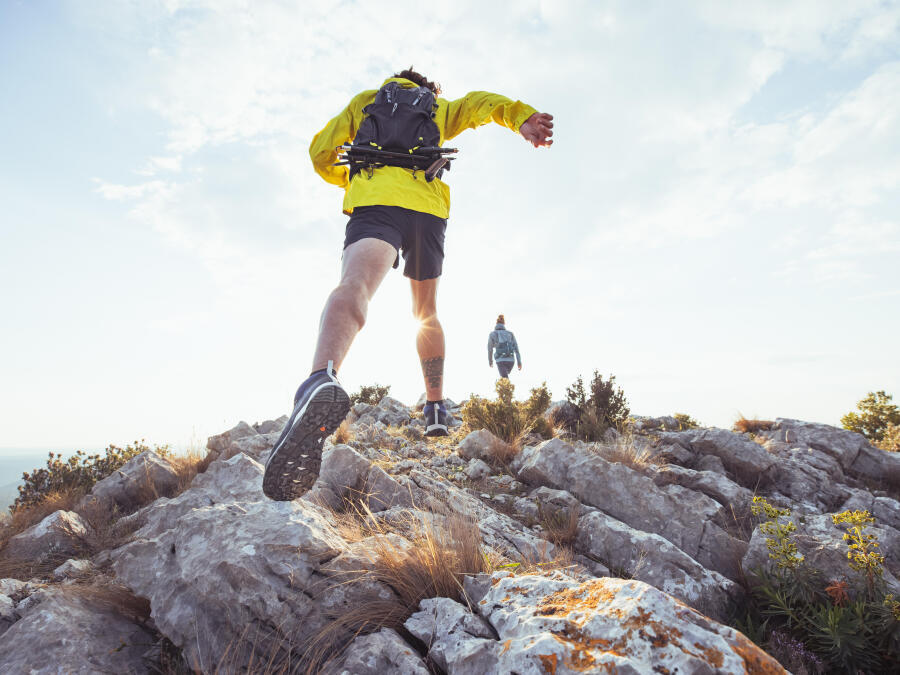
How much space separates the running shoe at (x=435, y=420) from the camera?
12.7 feet

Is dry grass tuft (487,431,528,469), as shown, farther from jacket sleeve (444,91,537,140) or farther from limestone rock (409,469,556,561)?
jacket sleeve (444,91,537,140)

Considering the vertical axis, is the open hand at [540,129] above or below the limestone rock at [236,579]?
above

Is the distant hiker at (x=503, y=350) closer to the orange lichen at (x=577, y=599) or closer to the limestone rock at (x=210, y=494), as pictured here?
the limestone rock at (x=210, y=494)

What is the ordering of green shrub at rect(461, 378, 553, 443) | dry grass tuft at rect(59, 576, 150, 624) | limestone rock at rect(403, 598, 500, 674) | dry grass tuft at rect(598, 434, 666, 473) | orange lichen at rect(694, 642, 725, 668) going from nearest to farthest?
1. orange lichen at rect(694, 642, 725, 668)
2. limestone rock at rect(403, 598, 500, 674)
3. dry grass tuft at rect(59, 576, 150, 624)
4. dry grass tuft at rect(598, 434, 666, 473)
5. green shrub at rect(461, 378, 553, 443)

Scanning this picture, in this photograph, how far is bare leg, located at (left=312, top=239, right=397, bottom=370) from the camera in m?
2.07

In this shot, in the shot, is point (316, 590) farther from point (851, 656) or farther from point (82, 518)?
point (82, 518)

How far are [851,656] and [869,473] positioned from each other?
16.4 ft

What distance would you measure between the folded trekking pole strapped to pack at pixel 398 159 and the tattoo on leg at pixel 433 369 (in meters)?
1.57

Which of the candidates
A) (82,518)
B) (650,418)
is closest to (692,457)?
(650,418)

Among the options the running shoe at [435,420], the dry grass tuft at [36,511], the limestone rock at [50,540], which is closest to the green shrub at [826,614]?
the running shoe at [435,420]

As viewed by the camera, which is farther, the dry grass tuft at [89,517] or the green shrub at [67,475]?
the green shrub at [67,475]

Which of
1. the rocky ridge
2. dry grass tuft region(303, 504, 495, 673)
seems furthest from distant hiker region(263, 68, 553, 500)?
dry grass tuft region(303, 504, 495, 673)

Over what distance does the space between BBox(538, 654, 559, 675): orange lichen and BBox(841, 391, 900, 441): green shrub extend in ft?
34.4

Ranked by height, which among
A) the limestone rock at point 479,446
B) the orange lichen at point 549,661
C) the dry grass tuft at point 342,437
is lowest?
the orange lichen at point 549,661
